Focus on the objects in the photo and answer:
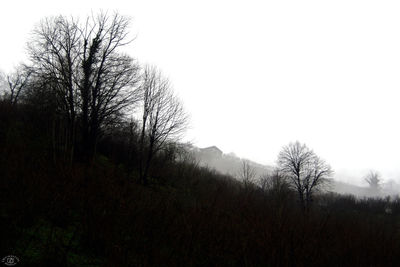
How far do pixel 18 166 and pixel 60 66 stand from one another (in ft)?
34.8

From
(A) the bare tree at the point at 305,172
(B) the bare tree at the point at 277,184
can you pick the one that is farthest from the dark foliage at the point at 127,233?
(A) the bare tree at the point at 305,172

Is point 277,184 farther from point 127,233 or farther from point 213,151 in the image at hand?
point 213,151

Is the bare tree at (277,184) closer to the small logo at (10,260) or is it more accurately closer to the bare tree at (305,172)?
the bare tree at (305,172)

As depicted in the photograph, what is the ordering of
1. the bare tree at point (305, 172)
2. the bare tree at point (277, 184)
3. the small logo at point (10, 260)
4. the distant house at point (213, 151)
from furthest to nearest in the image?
1. the distant house at point (213, 151)
2. the bare tree at point (305, 172)
3. the bare tree at point (277, 184)
4. the small logo at point (10, 260)

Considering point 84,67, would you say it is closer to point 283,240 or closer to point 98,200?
point 98,200

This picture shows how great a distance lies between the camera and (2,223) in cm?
290

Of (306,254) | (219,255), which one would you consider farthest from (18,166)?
(306,254)

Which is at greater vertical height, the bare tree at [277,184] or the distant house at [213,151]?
the distant house at [213,151]

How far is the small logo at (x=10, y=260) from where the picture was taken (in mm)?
2443

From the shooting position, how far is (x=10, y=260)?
250 cm

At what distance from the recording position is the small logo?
2.44 meters

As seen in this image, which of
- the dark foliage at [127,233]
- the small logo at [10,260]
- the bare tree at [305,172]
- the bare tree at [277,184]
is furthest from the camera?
the bare tree at [305,172]

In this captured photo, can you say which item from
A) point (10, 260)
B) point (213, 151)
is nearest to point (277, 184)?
point (10, 260)

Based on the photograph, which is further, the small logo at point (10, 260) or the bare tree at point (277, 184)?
the bare tree at point (277, 184)
